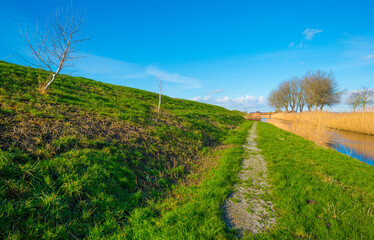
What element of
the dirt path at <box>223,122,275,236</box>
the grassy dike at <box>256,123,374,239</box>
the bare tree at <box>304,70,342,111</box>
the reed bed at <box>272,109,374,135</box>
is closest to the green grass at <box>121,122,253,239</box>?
the dirt path at <box>223,122,275,236</box>

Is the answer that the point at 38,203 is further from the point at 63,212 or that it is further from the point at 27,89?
the point at 27,89

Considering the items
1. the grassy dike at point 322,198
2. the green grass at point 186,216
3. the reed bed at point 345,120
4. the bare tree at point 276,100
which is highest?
the bare tree at point 276,100

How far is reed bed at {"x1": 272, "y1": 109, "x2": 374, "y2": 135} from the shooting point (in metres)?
17.1

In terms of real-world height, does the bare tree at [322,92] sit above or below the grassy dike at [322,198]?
above

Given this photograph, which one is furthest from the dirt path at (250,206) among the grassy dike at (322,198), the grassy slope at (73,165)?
the grassy slope at (73,165)

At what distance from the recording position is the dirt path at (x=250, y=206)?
11.7 feet

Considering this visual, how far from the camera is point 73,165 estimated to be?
437cm

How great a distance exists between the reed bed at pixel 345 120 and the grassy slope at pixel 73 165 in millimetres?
16061

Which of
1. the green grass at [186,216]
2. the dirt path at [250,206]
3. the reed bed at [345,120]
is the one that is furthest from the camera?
the reed bed at [345,120]

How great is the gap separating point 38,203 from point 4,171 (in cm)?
131

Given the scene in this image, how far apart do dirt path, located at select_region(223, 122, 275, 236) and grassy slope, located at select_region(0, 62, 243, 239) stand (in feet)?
7.23

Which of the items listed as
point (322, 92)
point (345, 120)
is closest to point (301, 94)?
A: point (322, 92)

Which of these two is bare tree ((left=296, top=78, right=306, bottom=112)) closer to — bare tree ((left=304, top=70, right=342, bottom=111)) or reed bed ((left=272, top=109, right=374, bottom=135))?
bare tree ((left=304, top=70, right=342, bottom=111))

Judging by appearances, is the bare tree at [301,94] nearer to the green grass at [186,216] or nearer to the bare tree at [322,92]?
the bare tree at [322,92]
